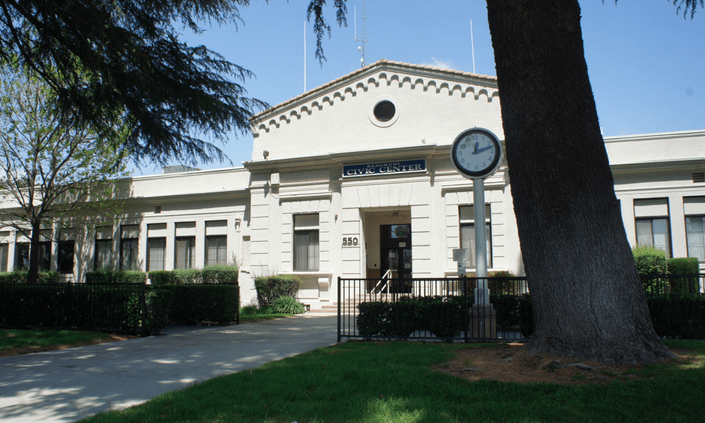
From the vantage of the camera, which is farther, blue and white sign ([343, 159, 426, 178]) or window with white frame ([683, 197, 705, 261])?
blue and white sign ([343, 159, 426, 178])

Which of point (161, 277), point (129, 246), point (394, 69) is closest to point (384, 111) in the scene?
point (394, 69)

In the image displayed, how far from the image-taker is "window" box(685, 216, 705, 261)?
17.3m

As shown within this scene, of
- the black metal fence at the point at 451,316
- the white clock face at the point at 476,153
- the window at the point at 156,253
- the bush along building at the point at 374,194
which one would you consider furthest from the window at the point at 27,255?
the white clock face at the point at 476,153

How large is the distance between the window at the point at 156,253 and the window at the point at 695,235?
22.2m

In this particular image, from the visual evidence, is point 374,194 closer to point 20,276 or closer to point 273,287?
point 273,287

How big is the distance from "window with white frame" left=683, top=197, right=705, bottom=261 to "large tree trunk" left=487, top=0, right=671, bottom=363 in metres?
13.7

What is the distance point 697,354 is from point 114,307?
38.4 ft

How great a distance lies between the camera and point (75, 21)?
31.0 ft

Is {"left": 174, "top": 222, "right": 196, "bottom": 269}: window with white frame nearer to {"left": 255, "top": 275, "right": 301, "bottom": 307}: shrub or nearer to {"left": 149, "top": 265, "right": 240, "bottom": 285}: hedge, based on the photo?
{"left": 149, "top": 265, "right": 240, "bottom": 285}: hedge

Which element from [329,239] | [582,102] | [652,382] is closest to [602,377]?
[652,382]

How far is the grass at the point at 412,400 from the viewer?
15.3 feet

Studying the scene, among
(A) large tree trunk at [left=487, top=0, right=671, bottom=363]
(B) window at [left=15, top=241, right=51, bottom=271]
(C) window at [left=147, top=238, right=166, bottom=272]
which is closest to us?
(A) large tree trunk at [left=487, top=0, right=671, bottom=363]

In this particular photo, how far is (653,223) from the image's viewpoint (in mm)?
17906

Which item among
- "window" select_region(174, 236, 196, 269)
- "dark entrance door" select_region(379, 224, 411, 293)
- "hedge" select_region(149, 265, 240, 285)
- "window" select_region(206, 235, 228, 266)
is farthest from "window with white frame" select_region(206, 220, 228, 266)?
"dark entrance door" select_region(379, 224, 411, 293)
